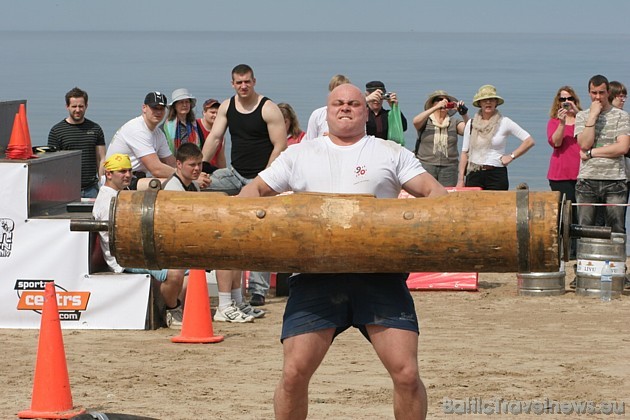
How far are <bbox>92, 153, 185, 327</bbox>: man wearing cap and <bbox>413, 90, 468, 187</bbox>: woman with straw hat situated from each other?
437 centimetres

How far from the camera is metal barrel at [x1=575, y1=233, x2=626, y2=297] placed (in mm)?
12484

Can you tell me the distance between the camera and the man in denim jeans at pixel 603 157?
12.8m

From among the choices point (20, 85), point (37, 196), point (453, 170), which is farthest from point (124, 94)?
point (37, 196)

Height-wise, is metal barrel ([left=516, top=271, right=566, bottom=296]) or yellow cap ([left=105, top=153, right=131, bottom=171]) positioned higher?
yellow cap ([left=105, top=153, right=131, bottom=171])

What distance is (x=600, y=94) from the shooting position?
500 inches

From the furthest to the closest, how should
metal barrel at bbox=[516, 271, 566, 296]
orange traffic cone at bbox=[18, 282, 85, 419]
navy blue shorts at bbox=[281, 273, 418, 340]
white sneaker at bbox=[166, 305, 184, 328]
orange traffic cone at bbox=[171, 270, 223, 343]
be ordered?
metal barrel at bbox=[516, 271, 566, 296], white sneaker at bbox=[166, 305, 184, 328], orange traffic cone at bbox=[171, 270, 223, 343], orange traffic cone at bbox=[18, 282, 85, 419], navy blue shorts at bbox=[281, 273, 418, 340]

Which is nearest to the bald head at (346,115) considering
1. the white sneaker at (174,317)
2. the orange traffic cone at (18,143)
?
the white sneaker at (174,317)

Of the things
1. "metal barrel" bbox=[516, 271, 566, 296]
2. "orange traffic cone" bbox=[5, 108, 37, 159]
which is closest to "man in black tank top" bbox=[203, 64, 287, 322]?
"orange traffic cone" bbox=[5, 108, 37, 159]

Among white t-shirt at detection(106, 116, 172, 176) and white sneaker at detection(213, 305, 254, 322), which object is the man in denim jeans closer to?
white sneaker at detection(213, 305, 254, 322)

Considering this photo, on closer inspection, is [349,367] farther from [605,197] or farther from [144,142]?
[605,197]

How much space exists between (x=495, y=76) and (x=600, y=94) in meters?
51.4

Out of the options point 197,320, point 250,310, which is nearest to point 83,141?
point 250,310

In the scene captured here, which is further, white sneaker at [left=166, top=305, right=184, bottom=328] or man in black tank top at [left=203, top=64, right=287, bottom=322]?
man in black tank top at [left=203, top=64, right=287, bottom=322]

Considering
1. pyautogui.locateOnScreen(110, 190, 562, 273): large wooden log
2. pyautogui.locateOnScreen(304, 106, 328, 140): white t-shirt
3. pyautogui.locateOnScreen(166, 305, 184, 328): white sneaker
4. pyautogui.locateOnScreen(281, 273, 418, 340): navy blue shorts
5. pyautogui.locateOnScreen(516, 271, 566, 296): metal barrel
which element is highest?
pyautogui.locateOnScreen(304, 106, 328, 140): white t-shirt
